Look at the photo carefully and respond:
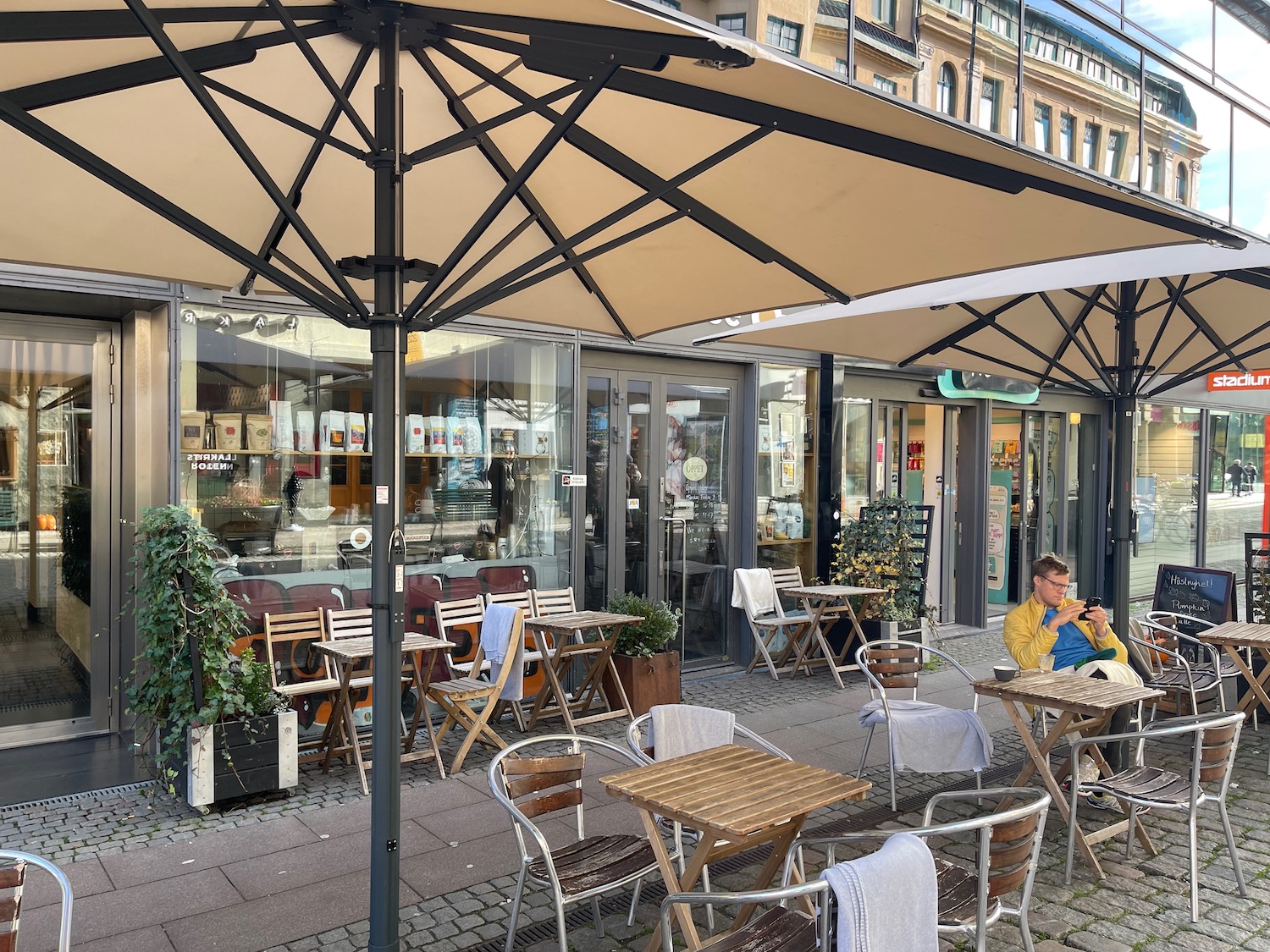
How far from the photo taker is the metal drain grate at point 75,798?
16.7 feet

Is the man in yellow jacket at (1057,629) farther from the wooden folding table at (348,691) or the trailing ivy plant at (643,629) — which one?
the wooden folding table at (348,691)

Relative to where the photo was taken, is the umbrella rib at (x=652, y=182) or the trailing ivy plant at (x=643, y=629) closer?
the umbrella rib at (x=652, y=182)

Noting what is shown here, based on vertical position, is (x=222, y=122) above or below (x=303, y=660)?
above

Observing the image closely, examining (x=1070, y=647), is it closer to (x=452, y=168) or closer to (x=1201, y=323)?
(x=1201, y=323)

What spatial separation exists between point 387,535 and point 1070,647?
4.06 m

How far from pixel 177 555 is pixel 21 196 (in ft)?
6.79

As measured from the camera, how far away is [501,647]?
605 cm

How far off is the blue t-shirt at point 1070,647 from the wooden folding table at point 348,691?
11.2 ft

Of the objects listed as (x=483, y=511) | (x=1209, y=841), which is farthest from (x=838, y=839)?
(x=483, y=511)

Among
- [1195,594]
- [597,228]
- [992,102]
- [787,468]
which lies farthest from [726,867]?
[992,102]

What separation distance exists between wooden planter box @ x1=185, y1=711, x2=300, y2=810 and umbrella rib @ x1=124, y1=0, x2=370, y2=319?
117 inches

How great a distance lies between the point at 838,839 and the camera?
2.83 m

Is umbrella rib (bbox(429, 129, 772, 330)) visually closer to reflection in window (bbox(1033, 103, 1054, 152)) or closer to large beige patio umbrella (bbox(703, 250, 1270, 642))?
large beige patio umbrella (bbox(703, 250, 1270, 642))

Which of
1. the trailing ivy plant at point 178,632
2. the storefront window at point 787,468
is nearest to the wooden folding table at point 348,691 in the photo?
the trailing ivy plant at point 178,632
